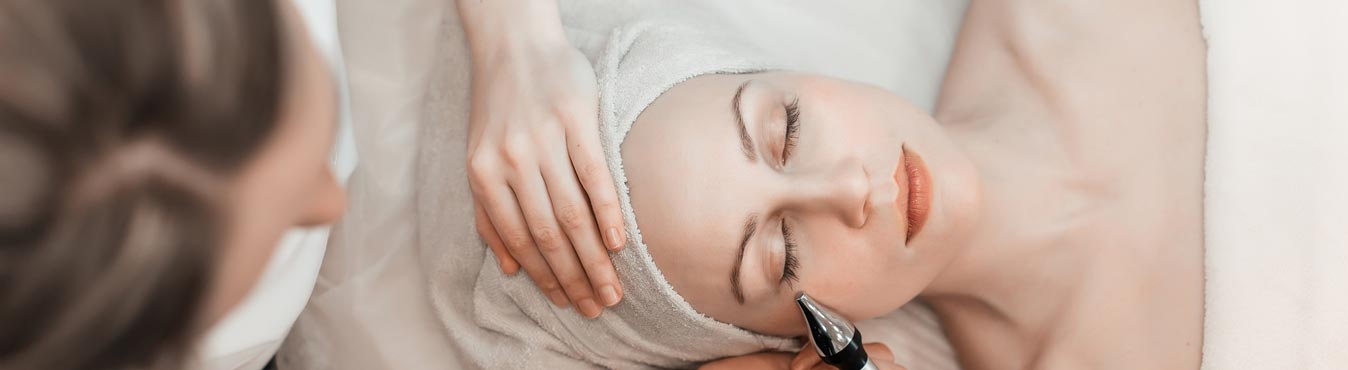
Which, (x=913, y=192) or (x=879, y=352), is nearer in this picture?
(x=913, y=192)

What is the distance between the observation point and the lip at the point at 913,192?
113 centimetres

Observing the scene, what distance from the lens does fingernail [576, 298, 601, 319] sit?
1189 millimetres

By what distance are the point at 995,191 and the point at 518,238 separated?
2.14 feet

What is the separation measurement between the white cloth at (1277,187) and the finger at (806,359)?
0.52 metres

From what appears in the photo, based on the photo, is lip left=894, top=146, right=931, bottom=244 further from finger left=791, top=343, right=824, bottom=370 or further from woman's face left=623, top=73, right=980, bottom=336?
finger left=791, top=343, right=824, bottom=370

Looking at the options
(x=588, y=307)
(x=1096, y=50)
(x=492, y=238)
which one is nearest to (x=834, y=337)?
(x=588, y=307)

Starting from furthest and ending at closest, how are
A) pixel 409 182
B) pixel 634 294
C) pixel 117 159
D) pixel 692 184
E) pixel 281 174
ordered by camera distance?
pixel 409 182 → pixel 634 294 → pixel 692 184 → pixel 281 174 → pixel 117 159

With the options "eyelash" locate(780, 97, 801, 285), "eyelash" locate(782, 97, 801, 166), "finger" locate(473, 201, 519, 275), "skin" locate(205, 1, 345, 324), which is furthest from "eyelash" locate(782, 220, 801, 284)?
"skin" locate(205, 1, 345, 324)

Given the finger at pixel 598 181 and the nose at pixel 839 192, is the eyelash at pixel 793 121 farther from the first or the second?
the finger at pixel 598 181

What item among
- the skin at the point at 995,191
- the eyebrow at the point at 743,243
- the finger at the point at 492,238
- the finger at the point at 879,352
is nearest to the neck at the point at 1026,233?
the skin at the point at 995,191

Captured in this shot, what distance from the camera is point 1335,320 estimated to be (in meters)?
1.19

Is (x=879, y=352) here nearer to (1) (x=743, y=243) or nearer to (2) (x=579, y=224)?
(1) (x=743, y=243)

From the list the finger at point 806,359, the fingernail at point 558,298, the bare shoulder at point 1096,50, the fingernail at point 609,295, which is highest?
the bare shoulder at point 1096,50

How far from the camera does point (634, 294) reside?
3.86 feet
